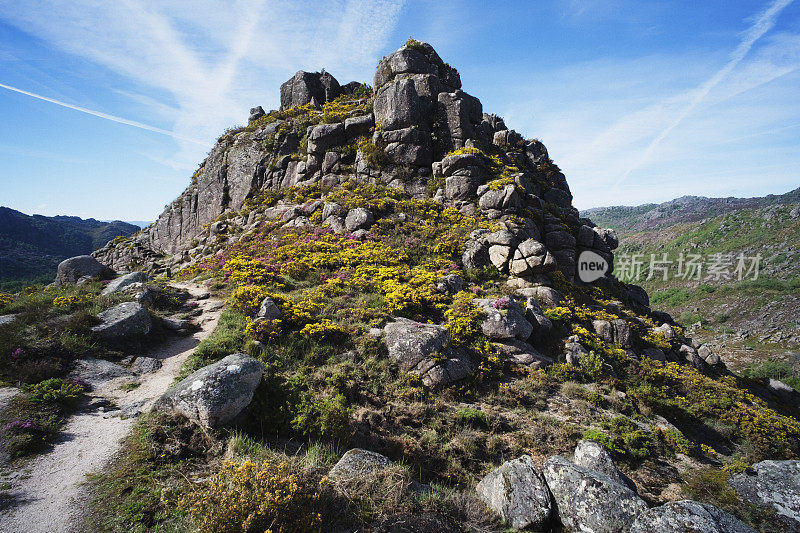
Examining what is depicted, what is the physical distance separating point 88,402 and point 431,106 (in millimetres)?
36627

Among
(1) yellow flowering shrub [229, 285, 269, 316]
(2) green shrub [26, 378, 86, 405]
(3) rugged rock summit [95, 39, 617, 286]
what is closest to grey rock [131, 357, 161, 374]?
(2) green shrub [26, 378, 86, 405]

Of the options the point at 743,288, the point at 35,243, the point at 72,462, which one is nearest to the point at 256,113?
the point at 72,462

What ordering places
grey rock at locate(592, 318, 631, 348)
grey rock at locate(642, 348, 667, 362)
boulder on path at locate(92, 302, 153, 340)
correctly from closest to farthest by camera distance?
boulder on path at locate(92, 302, 153, 340)
grey rock at locate(592, 318, 631, 348)
grey rock at locate(642, 348, 667, 362)

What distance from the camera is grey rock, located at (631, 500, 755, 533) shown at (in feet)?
19.1

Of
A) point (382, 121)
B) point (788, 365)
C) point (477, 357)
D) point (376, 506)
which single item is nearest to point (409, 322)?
point (477, 357)

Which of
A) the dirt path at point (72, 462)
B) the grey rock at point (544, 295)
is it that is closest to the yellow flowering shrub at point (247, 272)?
the dirt path at point (72, 462)

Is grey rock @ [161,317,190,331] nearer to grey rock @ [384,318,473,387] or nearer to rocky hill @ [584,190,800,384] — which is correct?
grey rock @ [384,318,473,387]

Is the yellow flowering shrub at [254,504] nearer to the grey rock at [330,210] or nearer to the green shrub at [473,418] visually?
the green shrub at [473,418]

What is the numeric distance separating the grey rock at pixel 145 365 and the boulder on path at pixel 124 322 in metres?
1.68

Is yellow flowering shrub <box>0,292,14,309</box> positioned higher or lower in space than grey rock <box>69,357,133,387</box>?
higher

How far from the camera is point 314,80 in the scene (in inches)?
1924

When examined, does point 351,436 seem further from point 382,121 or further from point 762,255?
point 762,255

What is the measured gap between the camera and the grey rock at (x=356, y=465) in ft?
22.7

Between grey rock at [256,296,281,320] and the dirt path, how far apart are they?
12.6 ft
